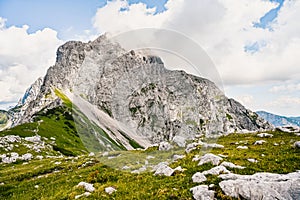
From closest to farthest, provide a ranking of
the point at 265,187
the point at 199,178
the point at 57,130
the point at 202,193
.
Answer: the point at 265,187 < the point at 202,193 < the point at 199,178 < the point at 57,130

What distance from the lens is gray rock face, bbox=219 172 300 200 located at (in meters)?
12.9

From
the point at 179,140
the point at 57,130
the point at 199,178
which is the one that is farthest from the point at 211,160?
the point at 57,130

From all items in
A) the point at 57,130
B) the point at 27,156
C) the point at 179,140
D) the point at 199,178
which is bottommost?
the point at 27,156

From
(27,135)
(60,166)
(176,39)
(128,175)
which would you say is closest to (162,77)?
(176,39)

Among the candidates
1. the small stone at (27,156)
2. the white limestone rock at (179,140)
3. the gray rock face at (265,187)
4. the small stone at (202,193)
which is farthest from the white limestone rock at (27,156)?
the gray rock face at (265,187)

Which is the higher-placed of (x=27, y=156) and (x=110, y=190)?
(x=110, y=190)

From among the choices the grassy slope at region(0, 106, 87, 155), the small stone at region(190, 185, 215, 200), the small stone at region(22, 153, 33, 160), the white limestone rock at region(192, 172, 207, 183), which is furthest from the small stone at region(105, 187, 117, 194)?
the grassy slope at region(0, 106, 87, 155)

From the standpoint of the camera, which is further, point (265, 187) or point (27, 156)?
point (27, 156)

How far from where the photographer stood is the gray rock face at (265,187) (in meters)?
12.9

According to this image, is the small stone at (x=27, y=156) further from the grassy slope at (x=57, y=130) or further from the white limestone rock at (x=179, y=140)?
the white limestone rock at (x=179, y=140)

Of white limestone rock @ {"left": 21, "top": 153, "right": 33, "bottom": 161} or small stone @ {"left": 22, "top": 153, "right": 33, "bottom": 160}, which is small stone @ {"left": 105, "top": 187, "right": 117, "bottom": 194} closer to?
white limestone rock @ {"left": 21, "top": 153, "right": 33, "bottom": 161}

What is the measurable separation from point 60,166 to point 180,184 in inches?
1157

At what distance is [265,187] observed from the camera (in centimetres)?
1332

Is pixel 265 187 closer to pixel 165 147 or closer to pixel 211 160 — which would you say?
pixel 211 160
